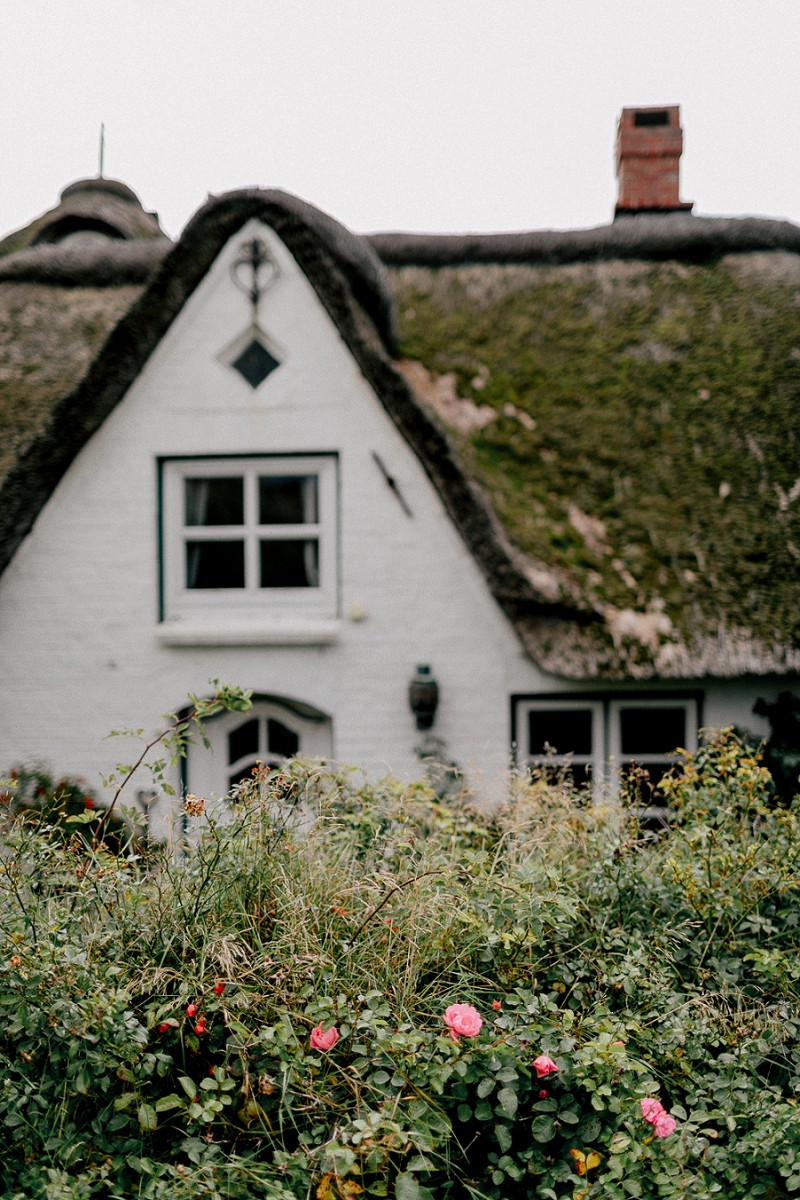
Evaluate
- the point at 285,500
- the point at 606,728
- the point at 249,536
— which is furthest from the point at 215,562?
the point at 606,728

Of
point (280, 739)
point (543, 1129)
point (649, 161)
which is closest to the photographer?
point (543, 1129)

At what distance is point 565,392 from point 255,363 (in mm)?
2536

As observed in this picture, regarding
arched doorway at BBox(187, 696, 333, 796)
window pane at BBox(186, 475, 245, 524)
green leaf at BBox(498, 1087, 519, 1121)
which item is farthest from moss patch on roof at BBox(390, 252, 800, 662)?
green leaf at BBox(498, 1087, 519, 1121)

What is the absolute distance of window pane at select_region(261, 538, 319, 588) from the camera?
5.71 meters

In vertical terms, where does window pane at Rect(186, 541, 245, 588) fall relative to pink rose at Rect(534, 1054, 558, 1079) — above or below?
above

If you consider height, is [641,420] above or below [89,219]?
below

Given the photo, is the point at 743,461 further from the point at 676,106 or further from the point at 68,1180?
the point at 68,1180

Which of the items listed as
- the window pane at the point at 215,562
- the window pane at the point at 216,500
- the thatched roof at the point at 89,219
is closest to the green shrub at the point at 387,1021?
the window pane at the point at 215,562

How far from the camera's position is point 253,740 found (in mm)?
5809

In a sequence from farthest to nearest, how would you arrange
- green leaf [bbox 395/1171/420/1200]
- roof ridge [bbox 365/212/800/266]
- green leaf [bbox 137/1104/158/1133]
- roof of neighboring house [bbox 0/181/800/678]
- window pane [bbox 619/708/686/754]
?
roof ridge [bbox 365/212/800/266] → window pane [bbox 619/708/686/754] → roof of neighboring house [bbox 0/181/800/678] → green leaf [bbox 137/1104/158/1133] → green leaf [bbox 395/1171/420/1200]

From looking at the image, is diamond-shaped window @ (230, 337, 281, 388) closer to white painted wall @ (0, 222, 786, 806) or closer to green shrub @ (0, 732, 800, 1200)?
white painted wall @ (0, 222, 786, 806)

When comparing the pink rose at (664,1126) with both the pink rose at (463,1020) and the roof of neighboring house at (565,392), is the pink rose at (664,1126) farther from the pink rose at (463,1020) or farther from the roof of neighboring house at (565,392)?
the roof of neighboring house at (565,392)

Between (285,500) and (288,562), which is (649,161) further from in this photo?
(288,562)

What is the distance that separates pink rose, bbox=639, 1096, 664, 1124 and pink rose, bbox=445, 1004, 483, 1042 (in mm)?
479
